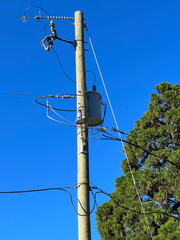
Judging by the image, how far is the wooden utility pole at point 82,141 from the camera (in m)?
5.12

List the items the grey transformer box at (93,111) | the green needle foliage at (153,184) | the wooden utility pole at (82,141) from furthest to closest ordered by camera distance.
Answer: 1. the green needle foliage at (153,184)
2. the grey transformer box at (93,111)
3. the wooden utility pole at (82,141)

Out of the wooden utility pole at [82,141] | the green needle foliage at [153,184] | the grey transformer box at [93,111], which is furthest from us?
the green needle foliage at [153,184]

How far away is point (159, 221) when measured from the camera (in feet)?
40.9

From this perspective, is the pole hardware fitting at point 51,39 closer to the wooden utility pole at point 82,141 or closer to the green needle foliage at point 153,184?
the wooden utility pole at point 82,141

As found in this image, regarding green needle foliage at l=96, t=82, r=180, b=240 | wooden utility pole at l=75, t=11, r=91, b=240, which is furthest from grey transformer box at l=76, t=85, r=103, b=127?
green needle foliage at l=96, t=82, r=180, b=240

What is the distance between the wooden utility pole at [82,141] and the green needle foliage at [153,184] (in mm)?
6247

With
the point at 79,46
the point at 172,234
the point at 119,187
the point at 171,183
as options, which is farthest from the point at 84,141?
the point at 119,187

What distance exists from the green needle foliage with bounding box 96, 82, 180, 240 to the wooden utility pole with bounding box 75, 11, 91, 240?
20.5 feet

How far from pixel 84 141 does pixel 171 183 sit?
805cm

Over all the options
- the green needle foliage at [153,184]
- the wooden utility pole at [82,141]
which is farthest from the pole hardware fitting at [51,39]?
the green needle foliage at [153,184]

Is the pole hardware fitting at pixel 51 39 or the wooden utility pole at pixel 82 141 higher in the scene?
the pole hardware fitting at pixel 51 39

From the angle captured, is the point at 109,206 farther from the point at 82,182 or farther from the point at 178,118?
the point at 82,182

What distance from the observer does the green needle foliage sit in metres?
12.6

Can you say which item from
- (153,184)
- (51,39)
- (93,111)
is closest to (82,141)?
(93,111)
